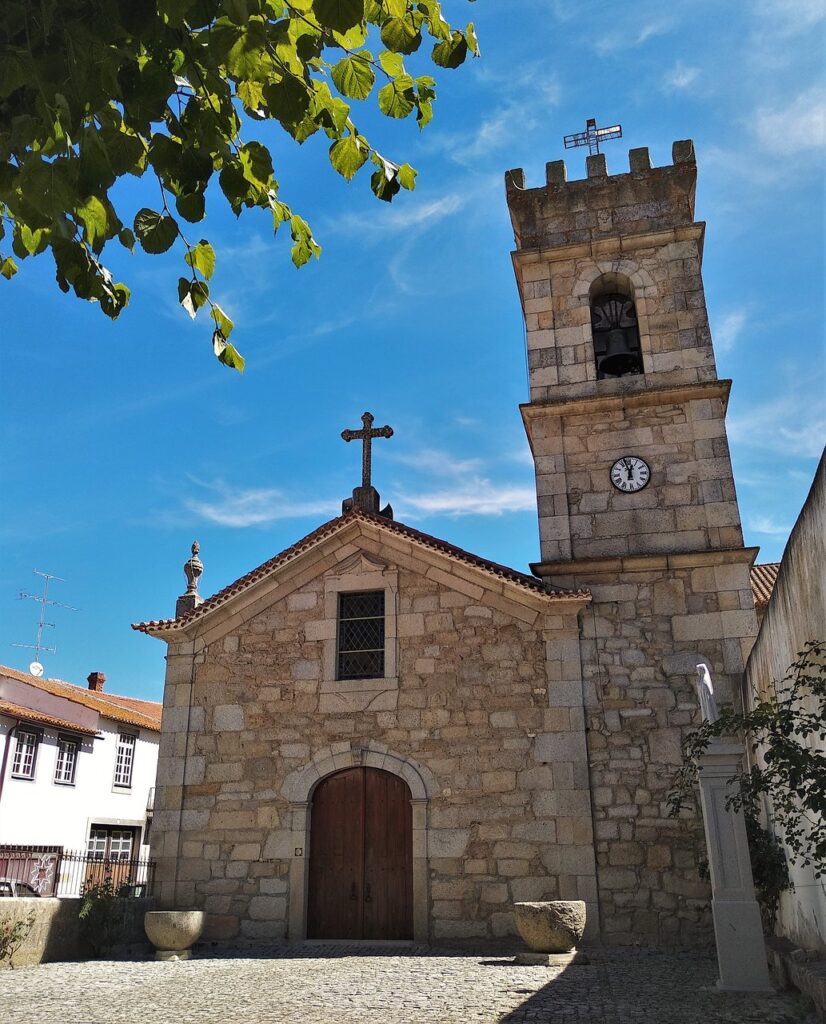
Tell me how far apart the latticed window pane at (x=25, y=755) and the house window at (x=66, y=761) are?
913 mm

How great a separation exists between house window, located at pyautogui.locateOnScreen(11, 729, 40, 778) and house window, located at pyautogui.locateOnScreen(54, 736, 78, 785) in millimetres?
903

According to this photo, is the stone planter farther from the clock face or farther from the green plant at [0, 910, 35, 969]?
the clock face

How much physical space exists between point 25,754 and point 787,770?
1961 centimetres

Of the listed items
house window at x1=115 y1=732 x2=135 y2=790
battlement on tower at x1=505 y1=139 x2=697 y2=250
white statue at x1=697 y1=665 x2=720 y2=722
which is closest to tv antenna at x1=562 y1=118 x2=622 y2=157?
battlement on tower at x1=505 y1=139 x2=697 y2=250

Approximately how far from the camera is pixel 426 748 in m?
10.6

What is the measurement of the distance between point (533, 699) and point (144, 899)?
5507 millimetres

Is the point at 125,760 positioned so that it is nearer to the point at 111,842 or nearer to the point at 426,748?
the point at 111,842

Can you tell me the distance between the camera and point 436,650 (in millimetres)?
11016

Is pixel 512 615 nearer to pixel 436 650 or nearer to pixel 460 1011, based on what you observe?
pixel 436 650

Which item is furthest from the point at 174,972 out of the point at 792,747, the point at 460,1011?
the point at 792,747

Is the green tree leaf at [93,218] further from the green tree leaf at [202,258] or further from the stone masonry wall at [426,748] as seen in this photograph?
the stone masonry wall at [426,748]

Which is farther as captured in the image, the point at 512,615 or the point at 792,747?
the point at 512,615

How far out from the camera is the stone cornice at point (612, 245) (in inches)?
513

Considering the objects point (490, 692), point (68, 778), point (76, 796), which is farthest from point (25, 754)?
point (490, 692)
